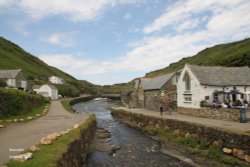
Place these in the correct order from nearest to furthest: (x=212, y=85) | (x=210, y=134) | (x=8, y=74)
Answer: (x=210, y=134), (x=212, y=85), (x=8, y=74)

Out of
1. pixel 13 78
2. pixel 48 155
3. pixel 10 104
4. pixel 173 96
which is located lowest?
pixel 48 155

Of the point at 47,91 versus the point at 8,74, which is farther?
the point at 47,91

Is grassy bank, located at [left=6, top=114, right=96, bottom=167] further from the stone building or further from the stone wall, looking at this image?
the stone building

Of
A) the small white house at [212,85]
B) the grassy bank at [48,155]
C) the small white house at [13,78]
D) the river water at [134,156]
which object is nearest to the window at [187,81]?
the small white house at [212,85]

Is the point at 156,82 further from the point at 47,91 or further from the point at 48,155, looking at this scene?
the point at 47,91

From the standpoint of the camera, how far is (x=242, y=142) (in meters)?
21.8

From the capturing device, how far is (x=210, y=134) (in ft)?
85.1

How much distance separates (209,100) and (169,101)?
41.6 ft

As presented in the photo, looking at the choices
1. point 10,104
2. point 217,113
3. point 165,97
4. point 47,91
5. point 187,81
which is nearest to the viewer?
point 10,104

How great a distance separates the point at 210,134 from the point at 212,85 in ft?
47.7

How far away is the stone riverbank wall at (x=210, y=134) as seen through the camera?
856 inches

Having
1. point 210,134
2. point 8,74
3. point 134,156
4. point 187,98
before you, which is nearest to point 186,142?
point 210,134

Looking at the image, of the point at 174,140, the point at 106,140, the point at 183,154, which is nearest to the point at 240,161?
the point at 183,154

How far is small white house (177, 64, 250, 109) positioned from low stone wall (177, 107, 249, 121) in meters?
0.91
